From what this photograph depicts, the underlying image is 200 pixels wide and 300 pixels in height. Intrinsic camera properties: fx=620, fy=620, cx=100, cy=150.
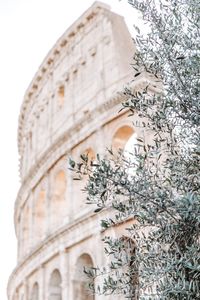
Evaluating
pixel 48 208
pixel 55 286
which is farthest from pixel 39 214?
pixel 55 286

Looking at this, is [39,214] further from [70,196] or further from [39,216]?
[70,196]

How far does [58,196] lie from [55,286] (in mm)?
3271

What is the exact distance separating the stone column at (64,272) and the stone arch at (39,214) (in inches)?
140

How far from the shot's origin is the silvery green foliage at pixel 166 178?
21.5 feet

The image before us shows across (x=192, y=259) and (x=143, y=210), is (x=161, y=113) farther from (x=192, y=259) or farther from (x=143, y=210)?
(x=192, y=259)

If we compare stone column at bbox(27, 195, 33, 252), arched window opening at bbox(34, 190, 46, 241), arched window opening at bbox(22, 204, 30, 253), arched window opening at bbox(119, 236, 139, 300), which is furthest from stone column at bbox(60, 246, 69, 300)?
arched window opening at bbox(119, 236, 139, 300)

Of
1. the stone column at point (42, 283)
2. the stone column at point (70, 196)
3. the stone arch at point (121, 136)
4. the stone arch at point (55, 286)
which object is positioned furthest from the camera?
the stone column at point (42, 283)

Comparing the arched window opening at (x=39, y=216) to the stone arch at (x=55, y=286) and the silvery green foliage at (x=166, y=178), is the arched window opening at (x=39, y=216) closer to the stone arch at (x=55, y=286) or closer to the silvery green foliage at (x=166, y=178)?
the stone arch at (x=55, y=286)

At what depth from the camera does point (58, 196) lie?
2250 centimetres

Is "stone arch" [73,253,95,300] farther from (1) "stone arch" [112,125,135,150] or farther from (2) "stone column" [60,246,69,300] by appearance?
(1) "stone arch" [112,125,135,150]

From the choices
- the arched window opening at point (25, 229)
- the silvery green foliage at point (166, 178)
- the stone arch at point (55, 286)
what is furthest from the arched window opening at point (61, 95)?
the silvery green foliage at point (166, 178)

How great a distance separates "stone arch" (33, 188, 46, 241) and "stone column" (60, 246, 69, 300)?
355cm

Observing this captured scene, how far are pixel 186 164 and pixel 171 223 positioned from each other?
822mm

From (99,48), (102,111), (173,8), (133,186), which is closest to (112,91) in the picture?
(102,111)
